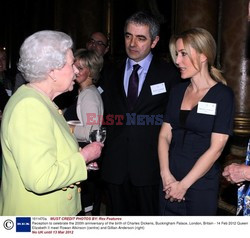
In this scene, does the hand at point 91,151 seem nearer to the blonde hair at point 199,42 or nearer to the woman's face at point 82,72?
the blonde hair at point 199,42

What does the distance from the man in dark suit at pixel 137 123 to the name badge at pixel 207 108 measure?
496 mm

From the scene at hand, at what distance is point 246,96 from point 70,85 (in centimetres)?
349

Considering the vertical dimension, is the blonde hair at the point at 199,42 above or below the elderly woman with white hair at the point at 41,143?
above

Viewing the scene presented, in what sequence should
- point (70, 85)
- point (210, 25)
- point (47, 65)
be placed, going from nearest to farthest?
point (47, 65) → point (70, 85) → point (210, 25)

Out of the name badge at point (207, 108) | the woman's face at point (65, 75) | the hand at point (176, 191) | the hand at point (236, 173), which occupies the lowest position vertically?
the hand at point (176, 191)

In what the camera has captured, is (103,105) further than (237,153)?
No

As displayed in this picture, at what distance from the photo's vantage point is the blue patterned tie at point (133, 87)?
9.61 feet

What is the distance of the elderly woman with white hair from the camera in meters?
1.70

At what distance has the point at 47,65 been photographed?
1.87 metres

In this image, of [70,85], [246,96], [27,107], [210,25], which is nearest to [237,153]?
[246,96]

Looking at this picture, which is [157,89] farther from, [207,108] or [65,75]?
[65,75]

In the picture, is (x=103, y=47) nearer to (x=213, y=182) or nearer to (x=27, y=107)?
(x=213, y=182)

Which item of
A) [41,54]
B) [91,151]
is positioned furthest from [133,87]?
[41,54]
